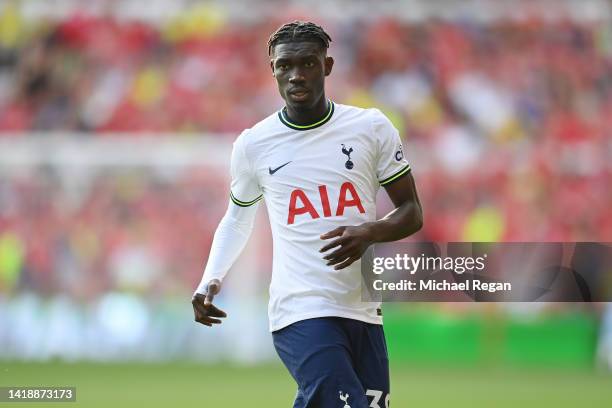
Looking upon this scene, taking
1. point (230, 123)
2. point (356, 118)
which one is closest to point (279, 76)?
point (356, 118)

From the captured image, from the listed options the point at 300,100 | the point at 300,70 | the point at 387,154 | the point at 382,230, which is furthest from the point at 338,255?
the point at 300,70

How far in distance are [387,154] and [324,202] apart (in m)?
0.39

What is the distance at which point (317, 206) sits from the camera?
5.38 meters

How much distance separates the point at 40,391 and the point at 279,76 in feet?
22.2

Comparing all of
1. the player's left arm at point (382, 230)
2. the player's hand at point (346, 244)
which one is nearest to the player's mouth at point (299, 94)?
the player's left arm at point (382, 230)

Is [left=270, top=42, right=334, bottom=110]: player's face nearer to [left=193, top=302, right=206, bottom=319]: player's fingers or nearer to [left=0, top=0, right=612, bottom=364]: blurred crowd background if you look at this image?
[left=193, top=302, right=206, bottom=319]: player's fingers

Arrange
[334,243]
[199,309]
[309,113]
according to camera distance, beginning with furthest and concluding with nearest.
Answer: [309,113] → [199,309] → [334,243]

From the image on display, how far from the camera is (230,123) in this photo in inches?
751

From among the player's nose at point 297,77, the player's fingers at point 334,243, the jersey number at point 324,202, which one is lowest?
the player's fingers at point 334,243

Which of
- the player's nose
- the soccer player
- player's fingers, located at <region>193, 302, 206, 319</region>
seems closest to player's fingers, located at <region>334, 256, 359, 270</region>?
the soccer player

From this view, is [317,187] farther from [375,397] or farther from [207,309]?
[375,397]

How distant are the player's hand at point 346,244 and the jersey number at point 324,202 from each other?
0.36m

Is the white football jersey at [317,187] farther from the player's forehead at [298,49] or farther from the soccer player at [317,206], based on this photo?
the player's forehead at [298,49]

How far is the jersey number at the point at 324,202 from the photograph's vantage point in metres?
5.36
